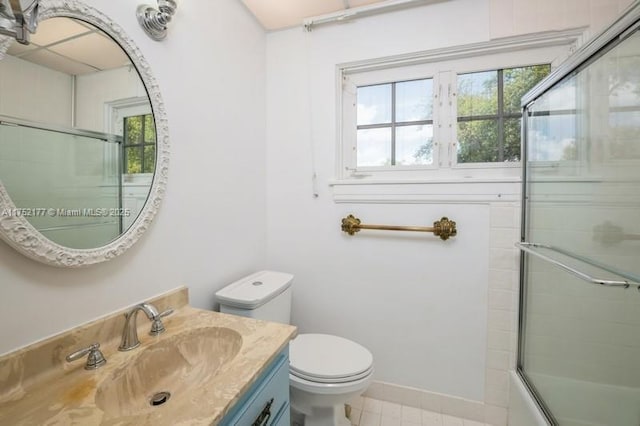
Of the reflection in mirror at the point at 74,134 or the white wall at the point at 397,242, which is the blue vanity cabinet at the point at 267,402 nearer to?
the reflection in mirror at the point at 74,134

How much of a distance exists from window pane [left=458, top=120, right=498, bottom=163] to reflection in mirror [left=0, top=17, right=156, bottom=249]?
1517 mm

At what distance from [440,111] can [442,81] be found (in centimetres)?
17

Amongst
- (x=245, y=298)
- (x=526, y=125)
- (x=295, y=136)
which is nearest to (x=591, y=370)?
(x=526, y=125)

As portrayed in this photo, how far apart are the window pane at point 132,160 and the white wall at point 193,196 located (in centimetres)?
15

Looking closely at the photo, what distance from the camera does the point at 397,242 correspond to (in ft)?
5.17

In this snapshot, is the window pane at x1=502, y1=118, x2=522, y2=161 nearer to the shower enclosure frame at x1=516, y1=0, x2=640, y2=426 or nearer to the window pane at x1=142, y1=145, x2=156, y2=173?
the shower enclosure frame at x1=516, y1=0, x2=640, y2=426

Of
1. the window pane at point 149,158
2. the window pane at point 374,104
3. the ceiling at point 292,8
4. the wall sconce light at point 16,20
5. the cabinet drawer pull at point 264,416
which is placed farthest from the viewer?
the window pane at point 374,104

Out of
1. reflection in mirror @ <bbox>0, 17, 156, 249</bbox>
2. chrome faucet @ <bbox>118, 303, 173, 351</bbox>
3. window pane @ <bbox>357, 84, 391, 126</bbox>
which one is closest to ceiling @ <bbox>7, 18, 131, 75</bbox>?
reflection in mirror @ <bbox>0, 17, 156, 249</bbox>

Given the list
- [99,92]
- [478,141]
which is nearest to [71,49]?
[99,92]

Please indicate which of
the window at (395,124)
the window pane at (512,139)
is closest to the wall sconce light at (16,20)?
the window at (395,124)

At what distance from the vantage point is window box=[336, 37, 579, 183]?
57.8 inches

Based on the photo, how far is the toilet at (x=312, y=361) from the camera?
117 cm

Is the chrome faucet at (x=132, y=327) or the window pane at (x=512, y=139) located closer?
the chrome faucet at (x=132, y=327)

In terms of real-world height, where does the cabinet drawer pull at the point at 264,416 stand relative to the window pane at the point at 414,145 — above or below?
below
